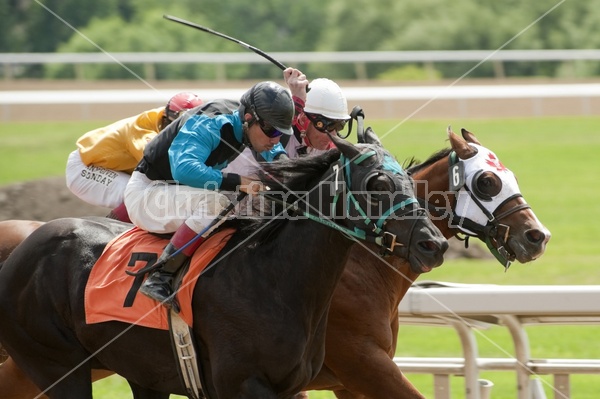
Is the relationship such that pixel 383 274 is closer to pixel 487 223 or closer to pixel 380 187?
pixel 487 223

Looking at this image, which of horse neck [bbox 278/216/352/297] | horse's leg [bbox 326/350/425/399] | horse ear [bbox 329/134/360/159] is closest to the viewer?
horse ear [bbox 329/134/360/159]

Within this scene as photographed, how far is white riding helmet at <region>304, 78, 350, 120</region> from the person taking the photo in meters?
5.71

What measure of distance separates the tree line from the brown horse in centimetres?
1794

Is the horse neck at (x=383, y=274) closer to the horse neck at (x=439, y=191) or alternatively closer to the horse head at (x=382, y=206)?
the horse neck at (x=439, y=191)

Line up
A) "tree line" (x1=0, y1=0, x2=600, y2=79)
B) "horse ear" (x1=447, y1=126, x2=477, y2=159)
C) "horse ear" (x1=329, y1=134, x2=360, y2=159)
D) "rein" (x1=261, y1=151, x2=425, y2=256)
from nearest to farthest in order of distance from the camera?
"rein" (x1=261, y1=151, x2=425, y2=256)
"horse ear" (x1=329, y1=134, x2=360, y2=159)
"horse ear" (x1=447, y1=126, x2=477, y2=159)
"tree line" (x1=0, y1=0, x2=600, y2=79)

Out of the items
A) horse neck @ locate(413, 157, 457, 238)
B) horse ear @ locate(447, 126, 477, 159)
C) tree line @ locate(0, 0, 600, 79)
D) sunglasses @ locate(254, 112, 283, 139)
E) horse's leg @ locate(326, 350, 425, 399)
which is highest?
tree line @ locate(0, 0, 600, 79)

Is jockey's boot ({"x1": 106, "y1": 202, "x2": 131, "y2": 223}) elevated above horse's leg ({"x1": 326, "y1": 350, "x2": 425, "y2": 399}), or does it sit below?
above

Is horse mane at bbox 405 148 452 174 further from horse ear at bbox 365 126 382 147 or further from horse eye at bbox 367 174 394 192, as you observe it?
A: horse eye at bbox 367 174 394 192

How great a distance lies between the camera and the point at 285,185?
476cm

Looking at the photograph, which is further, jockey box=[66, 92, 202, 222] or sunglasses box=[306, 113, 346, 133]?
jockey box=[66, 92, 202, 222]

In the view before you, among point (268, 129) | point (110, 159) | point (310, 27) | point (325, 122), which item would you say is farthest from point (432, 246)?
point (310, 27)

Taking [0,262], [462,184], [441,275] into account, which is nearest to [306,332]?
[462,184]

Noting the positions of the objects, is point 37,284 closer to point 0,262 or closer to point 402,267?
point 0,262

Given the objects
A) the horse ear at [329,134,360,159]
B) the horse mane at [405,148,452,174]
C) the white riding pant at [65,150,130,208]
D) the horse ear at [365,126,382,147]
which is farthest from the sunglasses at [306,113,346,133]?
the white riding pant at [65,150,130,208]
